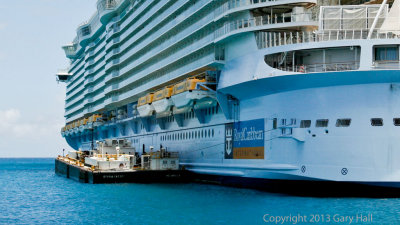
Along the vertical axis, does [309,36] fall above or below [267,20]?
below

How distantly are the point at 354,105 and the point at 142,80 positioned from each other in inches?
1162

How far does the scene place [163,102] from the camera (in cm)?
4266

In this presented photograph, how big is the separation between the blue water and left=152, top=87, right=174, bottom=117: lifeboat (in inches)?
321

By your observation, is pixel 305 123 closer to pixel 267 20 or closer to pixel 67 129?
pixel 267 20

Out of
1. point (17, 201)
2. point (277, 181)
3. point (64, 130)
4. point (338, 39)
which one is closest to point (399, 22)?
point (338, 39)

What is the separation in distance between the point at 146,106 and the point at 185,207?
21.6m

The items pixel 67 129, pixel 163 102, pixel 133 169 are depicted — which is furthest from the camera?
pixel 67 129

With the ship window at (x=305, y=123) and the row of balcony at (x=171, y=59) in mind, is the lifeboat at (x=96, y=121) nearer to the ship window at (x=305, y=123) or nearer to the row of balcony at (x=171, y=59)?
the row of balcony at (x=171, y=59)

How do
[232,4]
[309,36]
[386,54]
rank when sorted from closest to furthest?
Result: [386,54]
[309,36]
[232,4]

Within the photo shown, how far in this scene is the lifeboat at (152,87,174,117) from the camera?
41.5 m

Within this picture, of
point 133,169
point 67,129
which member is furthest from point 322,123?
point 67,129

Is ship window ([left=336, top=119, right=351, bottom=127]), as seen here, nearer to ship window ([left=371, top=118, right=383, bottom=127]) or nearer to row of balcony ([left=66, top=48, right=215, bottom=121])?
ship window ([left=371, top=118, right=383, bottom=127])

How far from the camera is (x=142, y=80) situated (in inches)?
2122

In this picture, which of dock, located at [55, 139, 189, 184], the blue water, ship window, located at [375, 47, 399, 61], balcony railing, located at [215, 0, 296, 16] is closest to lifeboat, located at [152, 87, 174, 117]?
dock, located at [55, 139, 189, 184]
